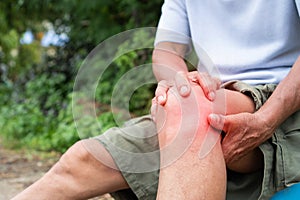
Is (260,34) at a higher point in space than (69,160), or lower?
higher

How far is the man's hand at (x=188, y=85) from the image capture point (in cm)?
138

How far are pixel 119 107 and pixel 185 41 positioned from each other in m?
1.09

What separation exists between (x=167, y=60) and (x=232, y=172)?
0.47 m

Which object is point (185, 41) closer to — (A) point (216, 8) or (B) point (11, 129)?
(A) point (216, 8)

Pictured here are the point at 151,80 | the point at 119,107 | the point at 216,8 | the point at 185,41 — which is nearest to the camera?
the point at 216,8

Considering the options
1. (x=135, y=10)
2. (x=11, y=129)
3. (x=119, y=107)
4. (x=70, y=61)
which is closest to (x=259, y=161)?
(x=119, y=107)

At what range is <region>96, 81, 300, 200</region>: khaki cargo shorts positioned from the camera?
139 centimetres

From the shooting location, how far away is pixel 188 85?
4.55 ft

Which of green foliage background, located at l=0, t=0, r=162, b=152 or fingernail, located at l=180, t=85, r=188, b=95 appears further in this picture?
green foliage background, located at l=0, t=0, r=162, b=152

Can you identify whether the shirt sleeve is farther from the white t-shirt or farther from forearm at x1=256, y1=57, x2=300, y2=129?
forearm at x1=256, y1=57, x2=300, y2=129

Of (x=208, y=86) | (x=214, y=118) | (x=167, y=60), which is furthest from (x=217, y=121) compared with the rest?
(x=167, y=60)

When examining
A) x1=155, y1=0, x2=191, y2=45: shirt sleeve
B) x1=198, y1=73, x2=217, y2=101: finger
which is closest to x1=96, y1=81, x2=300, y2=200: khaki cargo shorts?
x1=198, y1=73, x2=217, y2=101: finger

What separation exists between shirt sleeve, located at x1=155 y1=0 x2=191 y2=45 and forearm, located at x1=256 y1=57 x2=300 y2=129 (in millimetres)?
494

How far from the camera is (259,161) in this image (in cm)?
145
